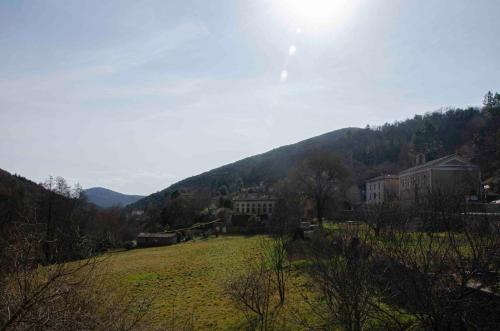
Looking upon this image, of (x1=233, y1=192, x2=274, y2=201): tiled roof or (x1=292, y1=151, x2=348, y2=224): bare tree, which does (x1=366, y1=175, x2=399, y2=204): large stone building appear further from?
(x1=233, y1=192, x2=274, y2=201): tiled roof

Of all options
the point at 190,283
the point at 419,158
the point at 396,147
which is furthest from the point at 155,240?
the point at 396,147

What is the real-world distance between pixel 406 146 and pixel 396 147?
857 centimetres

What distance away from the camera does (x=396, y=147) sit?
122375mm

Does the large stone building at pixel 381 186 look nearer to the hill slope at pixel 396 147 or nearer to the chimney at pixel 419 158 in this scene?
the chimney at pixel 419 158

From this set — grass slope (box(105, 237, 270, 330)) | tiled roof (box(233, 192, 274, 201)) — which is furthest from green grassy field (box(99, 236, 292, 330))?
tiled roof (box(233, 192, 274, 201))

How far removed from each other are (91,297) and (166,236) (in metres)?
51.2

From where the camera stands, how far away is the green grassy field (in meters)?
18.1

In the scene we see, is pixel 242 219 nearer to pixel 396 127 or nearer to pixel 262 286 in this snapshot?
pixel 262 286

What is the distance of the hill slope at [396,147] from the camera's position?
89.1 m

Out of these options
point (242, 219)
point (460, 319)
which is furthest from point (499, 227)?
point (242, 219)

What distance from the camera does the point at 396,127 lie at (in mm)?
138500

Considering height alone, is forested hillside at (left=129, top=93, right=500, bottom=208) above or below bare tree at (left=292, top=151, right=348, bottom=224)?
above

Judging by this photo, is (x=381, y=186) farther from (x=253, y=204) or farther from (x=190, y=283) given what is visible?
(x=190, y=283)

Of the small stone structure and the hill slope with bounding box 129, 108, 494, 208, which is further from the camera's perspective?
the hill slope with bounding box 129, 108, 494, 208
